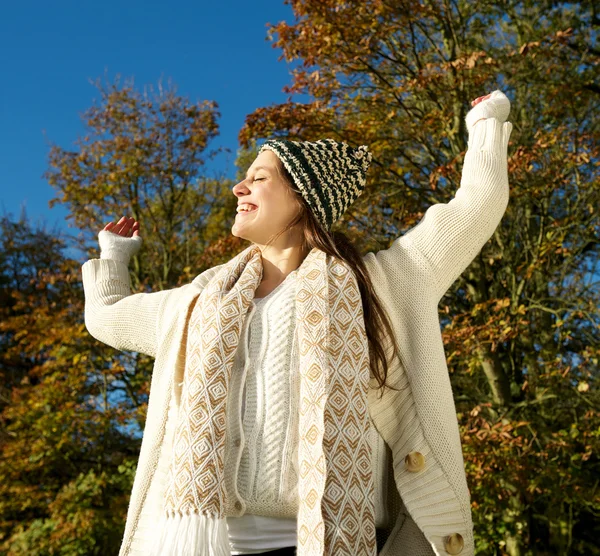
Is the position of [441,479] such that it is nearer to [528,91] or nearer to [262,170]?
[262,170]

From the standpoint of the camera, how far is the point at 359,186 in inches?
94.5

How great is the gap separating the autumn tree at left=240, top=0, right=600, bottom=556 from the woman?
2.89 meters

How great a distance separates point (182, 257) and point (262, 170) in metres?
6.86

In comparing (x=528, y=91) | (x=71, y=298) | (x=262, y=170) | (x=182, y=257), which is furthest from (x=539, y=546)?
(x=71, y=298)

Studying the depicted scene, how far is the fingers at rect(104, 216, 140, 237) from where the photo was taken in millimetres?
2722

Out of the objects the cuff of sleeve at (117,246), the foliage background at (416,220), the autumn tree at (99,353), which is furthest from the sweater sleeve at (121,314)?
the autumn tree at (99,353)

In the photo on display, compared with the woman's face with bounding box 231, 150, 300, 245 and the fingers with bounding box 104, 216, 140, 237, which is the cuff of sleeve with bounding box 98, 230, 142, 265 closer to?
the fingers with bounding box 104, 216, 140, 237

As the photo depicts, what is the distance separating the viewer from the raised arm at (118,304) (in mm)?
2340

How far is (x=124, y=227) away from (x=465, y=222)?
135 cm

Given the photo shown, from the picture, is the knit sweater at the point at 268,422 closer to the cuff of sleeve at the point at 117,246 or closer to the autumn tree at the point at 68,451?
the cuff of sleeve at the point at 117,246

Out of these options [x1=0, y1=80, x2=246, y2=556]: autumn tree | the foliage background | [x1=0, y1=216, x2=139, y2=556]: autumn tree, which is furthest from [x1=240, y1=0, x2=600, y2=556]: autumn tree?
[x1=0, y1=216, x2=139, y2=556]: autumn tree

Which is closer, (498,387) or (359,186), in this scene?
(359,186)

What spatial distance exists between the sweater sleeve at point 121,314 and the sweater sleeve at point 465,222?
879 millimetres

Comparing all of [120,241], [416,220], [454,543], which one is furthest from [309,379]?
[416,220]
